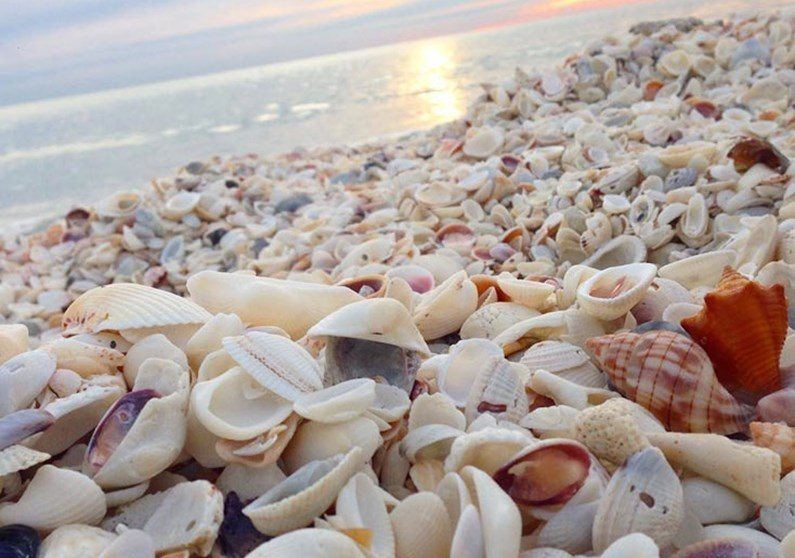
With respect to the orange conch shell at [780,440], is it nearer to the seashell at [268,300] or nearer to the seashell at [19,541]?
the seashell at [268,300]

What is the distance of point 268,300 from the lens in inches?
76.6

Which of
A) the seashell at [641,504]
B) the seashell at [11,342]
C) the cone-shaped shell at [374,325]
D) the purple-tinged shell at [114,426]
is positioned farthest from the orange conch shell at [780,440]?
the seashell at [11,342]

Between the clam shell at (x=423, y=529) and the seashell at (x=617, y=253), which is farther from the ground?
the clam shell at (x=423, y=529)

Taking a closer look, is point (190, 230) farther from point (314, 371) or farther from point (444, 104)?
point (444, 104)

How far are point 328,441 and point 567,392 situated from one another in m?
0.60

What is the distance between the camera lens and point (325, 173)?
7.21 m

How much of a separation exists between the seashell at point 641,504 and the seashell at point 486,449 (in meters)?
0.17

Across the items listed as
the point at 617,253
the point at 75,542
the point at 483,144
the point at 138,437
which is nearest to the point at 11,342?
the point at 138,437

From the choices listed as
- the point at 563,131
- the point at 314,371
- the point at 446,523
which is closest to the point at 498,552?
the point at 446,523

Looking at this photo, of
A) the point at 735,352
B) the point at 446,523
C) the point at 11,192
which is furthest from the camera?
the point at 11,192

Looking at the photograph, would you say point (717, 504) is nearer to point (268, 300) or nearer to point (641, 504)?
point (641, 504)

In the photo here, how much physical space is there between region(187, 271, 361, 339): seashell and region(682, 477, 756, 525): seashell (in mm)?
1051

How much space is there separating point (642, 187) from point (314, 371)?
278cm

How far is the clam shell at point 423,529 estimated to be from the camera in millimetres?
1148
